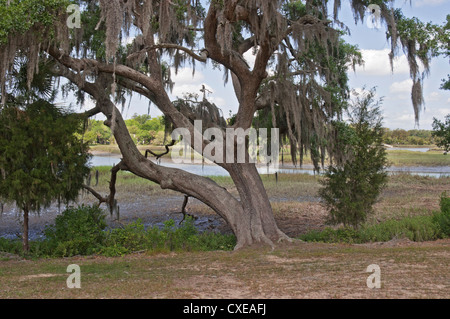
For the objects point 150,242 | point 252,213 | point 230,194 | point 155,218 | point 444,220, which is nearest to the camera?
point 150,242

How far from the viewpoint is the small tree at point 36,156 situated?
11.0m

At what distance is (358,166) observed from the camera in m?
12.9

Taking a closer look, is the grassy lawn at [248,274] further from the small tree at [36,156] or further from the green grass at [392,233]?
the small tree at [36,156]

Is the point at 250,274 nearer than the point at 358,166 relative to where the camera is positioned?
Yes

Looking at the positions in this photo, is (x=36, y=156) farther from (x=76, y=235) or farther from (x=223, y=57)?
(x=223, y=57)

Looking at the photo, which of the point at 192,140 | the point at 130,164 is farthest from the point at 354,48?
the point at 130,164

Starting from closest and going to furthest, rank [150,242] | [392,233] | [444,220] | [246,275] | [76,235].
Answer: [246,275]
[76,235]
[150,242]
[444,220]
[392,233]

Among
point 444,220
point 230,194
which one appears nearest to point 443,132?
point 444,220

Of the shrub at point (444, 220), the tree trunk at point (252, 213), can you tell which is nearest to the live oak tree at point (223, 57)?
the tree trunk at point (252, 213)

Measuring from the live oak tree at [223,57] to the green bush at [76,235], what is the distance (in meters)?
2.05

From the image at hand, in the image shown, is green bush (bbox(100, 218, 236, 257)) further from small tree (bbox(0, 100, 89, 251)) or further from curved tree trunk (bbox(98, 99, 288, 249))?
small tree (bbox(0, 100, 89, 251))

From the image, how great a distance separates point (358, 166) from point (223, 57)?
16.5 ft
